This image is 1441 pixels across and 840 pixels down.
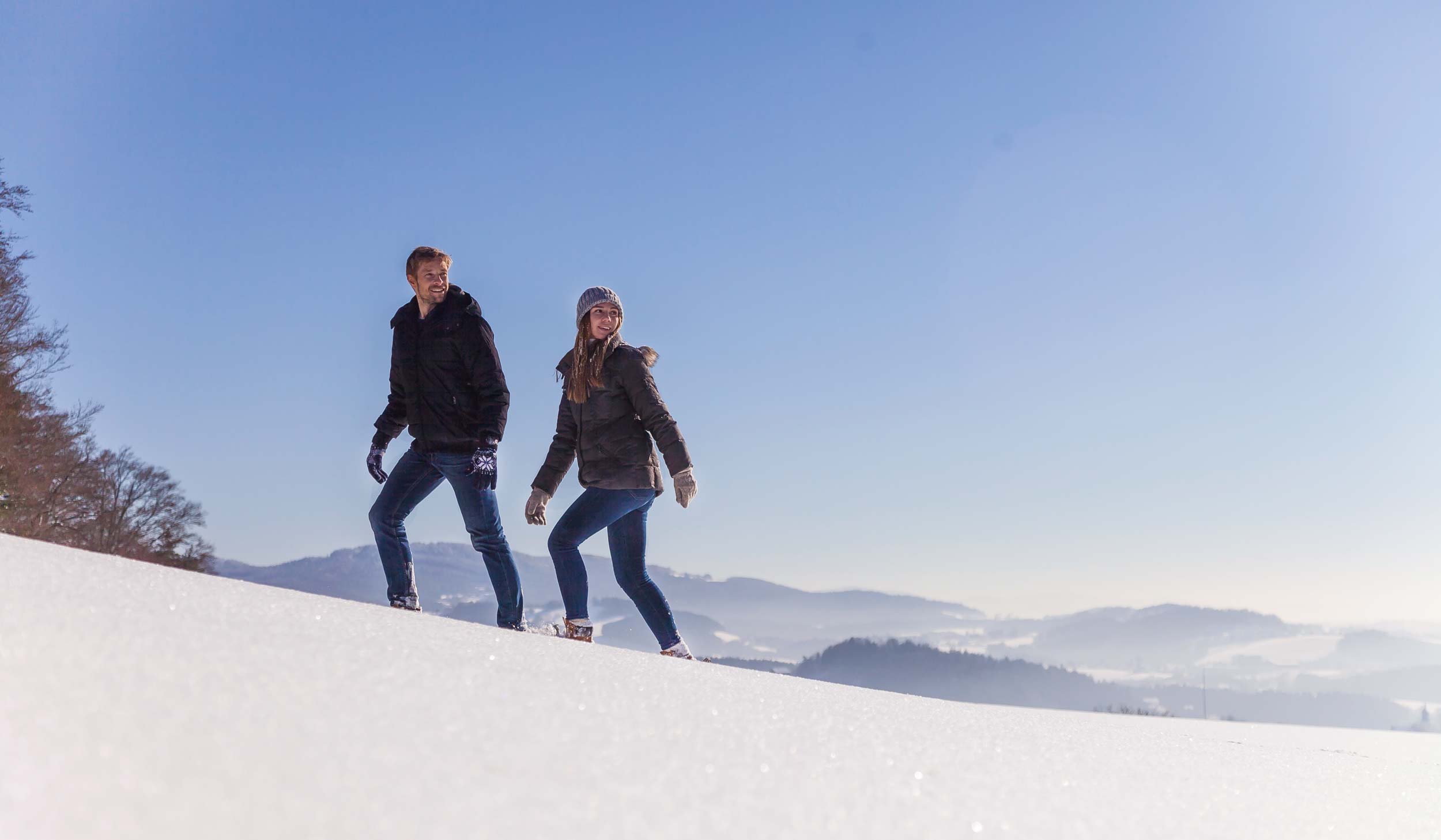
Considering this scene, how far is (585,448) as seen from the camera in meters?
4.72

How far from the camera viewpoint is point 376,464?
5395mm

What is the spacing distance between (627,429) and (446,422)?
3.30 ft

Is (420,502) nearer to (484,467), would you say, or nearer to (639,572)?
(484,467)

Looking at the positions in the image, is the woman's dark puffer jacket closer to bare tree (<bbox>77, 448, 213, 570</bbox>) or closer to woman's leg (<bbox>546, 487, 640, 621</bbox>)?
woman's leg (<bbox>546, 487, 640, 621</bbox>)

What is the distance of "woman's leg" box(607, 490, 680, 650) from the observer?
470 centimetres

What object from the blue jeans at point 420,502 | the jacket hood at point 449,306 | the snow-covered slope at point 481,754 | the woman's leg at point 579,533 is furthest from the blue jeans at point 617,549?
the snow-covered slope at point 481,754

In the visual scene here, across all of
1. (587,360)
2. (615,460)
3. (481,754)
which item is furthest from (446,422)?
(481,754)

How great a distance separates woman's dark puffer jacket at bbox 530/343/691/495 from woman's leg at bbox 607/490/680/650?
0.18 meters

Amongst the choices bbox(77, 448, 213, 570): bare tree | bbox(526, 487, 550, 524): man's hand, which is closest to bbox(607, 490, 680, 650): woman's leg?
bbox(526, 487, 550, 524): man's hand

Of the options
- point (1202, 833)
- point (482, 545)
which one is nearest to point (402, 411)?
point (482, 545)

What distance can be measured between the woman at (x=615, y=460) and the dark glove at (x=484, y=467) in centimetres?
43

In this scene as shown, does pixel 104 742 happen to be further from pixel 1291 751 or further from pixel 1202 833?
pixel 1291 751

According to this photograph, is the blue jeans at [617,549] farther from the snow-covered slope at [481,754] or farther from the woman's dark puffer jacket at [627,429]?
the snow-covered slope at [481,754]

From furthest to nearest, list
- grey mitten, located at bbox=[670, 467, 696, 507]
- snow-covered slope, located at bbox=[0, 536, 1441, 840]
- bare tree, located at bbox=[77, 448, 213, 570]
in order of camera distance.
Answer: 1. bare tree, located at bbox=[77, 448, 213, 570]
2. grey mitten, located at bbox=[670, 467, 696, 507]
3. snow-covered slope, located at bbox=[0, 536, 1441, 840]
